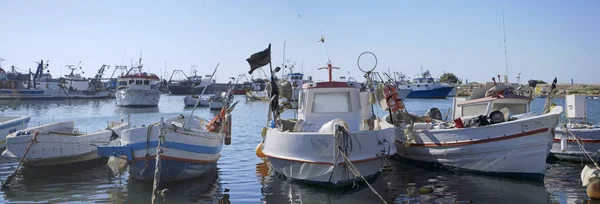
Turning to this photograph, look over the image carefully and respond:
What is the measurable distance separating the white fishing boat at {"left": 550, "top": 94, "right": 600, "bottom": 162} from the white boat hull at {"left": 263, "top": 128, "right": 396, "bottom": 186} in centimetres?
667

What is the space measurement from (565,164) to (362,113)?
688 cm

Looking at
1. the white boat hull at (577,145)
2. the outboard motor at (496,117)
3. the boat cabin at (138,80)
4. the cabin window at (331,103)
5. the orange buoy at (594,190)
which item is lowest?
the orange buoy at (594,190)

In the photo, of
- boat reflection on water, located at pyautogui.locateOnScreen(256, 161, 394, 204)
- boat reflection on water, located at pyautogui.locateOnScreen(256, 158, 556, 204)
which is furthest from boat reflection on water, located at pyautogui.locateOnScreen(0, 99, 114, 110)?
boat reflection on water, located at pyautogui.locateOnScreen(256, 158, 556, 204)

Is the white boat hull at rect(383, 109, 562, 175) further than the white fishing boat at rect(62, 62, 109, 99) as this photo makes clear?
No

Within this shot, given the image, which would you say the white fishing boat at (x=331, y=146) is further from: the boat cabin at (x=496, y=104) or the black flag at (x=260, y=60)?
the boat cabin at (x=496, y=104)

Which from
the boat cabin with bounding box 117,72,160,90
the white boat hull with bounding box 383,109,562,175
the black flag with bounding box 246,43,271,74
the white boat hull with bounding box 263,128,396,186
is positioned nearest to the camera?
the white boat hull with bounding box 263,128,396,186

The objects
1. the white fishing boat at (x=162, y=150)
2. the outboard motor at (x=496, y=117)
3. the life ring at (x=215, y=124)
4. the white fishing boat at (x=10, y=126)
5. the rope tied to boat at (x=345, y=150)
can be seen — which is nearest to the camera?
the rope tied to boat at (x=345, y=150)

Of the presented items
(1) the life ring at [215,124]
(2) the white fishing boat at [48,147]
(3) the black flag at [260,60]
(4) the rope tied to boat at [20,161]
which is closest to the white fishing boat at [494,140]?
(3) the black flag at [260,60]

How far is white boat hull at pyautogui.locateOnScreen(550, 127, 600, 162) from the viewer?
15.6 metres

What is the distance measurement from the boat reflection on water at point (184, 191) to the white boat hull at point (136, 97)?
4992cm

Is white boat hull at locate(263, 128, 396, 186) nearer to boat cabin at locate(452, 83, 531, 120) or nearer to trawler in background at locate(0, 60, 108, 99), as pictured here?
boat cabin at locate(452, 83, 531, 120)

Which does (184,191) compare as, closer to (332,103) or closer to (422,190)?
(332,103)

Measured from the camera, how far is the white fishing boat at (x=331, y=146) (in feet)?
38.2

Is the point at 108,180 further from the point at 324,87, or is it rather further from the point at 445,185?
the point at 445,185
